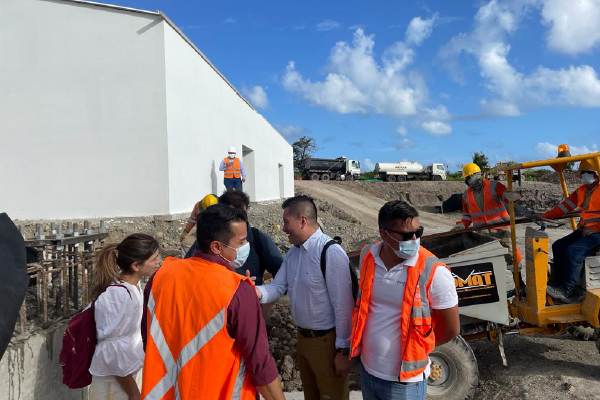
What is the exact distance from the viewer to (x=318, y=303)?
260 centimetres

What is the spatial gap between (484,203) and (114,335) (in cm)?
431

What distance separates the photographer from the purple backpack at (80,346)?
251 cm

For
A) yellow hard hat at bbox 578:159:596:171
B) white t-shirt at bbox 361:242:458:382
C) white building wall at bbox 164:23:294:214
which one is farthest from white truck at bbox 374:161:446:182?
white t-shirt at bbox 361:242:458:382

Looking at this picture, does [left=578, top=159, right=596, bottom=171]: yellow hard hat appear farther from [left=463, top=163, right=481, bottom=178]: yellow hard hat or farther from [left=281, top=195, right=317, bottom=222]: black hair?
[left=281, top=195, right=317, bottom=222]: black hair

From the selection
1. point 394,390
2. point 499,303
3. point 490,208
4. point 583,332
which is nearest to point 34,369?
point 394,390

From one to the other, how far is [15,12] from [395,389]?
1051 cm

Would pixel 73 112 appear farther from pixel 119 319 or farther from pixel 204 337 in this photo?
pixel 204 337

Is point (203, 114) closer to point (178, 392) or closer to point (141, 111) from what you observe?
point (141, 111)

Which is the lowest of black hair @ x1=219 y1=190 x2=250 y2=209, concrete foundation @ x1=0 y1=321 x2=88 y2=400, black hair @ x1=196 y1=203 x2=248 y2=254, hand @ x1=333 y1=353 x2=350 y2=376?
concrete foundation @ x1=0 y1=321 x2=88 y2=400

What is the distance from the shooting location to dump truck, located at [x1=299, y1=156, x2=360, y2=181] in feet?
132

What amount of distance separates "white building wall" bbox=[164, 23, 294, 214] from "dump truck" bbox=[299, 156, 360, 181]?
22.7 m

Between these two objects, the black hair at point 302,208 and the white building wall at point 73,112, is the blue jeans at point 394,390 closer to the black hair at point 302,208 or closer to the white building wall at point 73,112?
the black hair at point 302,208

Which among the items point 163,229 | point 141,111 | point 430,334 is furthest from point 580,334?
point 141,111

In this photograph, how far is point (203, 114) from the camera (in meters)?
11.7
